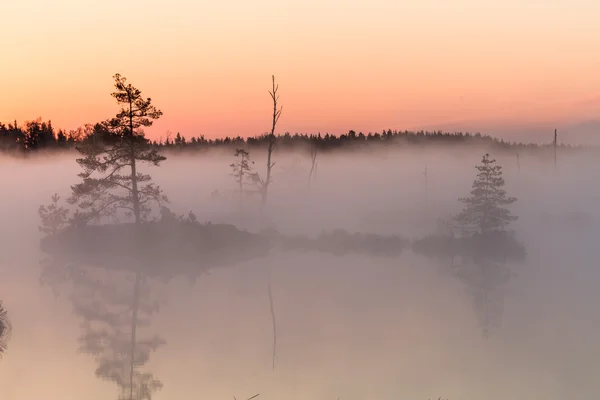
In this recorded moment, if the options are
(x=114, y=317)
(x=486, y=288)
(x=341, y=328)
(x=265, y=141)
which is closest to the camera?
(x=341, y=328)

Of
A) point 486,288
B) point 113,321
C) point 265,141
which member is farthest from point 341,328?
point 265,141

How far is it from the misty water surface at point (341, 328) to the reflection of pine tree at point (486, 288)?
1.05ft

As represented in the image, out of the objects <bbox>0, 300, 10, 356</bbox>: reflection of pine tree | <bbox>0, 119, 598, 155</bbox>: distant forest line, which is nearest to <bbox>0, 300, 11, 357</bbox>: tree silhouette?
<bbox>0, 300, 10, 356</bbox>: reflection of pine tree

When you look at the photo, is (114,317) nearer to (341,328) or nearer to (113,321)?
(113,321)

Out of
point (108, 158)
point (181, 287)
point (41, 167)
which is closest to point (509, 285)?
point (181, 287)

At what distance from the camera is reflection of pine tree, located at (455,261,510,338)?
26688 millimetres

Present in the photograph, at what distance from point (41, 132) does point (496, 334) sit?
109 m

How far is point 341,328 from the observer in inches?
933

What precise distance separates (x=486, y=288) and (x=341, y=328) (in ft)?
49.5

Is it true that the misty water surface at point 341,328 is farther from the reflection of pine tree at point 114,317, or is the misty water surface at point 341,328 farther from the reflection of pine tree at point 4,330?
the reflection of pine tree at point 114,317

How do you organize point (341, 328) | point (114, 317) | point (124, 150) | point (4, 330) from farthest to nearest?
point (124, 150)
point (114, 317)
point (341, 328)
point (4, 330)

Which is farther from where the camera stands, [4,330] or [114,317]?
[114,317]

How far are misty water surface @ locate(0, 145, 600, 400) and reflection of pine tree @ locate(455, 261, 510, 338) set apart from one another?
12.6 inches

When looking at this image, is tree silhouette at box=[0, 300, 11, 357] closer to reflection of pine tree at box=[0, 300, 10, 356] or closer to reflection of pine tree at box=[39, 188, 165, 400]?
reflection of pine tree at box=[0, 300, 10, 356]
